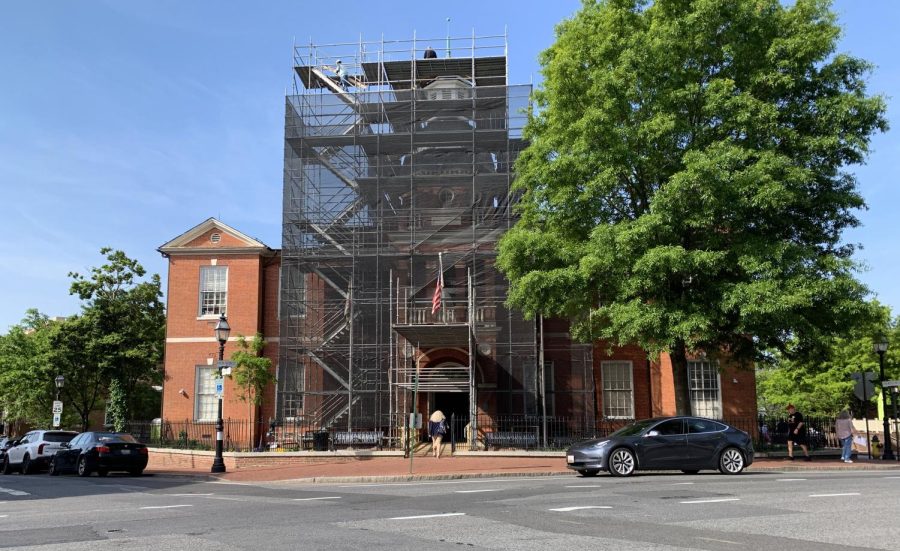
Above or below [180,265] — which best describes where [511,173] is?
above

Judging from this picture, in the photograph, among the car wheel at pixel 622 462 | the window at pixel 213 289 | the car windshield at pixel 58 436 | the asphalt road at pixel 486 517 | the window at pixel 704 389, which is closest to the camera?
the asphalt road at pixel 486 517

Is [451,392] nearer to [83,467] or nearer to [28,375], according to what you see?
[83,467]

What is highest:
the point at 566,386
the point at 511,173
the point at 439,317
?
the point at 511,173

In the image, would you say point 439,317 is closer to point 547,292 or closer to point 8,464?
point 547,292

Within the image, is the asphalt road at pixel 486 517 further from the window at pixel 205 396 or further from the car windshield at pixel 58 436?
the window at pixel 205 396

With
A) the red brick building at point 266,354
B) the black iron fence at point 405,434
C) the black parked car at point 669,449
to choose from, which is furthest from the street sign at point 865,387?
the black parked car at point 669,449

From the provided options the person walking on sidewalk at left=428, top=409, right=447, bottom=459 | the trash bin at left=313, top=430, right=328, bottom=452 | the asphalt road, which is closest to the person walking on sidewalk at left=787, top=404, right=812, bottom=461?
the asphalt road

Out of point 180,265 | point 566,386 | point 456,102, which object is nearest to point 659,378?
point 566,386

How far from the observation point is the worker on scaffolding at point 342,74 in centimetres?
3432

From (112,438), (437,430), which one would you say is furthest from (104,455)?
(437,430)

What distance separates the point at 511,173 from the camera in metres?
28.4

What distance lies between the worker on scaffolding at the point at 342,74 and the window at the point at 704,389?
19.8 metres

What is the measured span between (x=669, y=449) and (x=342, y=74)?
76.9 feet

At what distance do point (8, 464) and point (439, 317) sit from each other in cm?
1621
